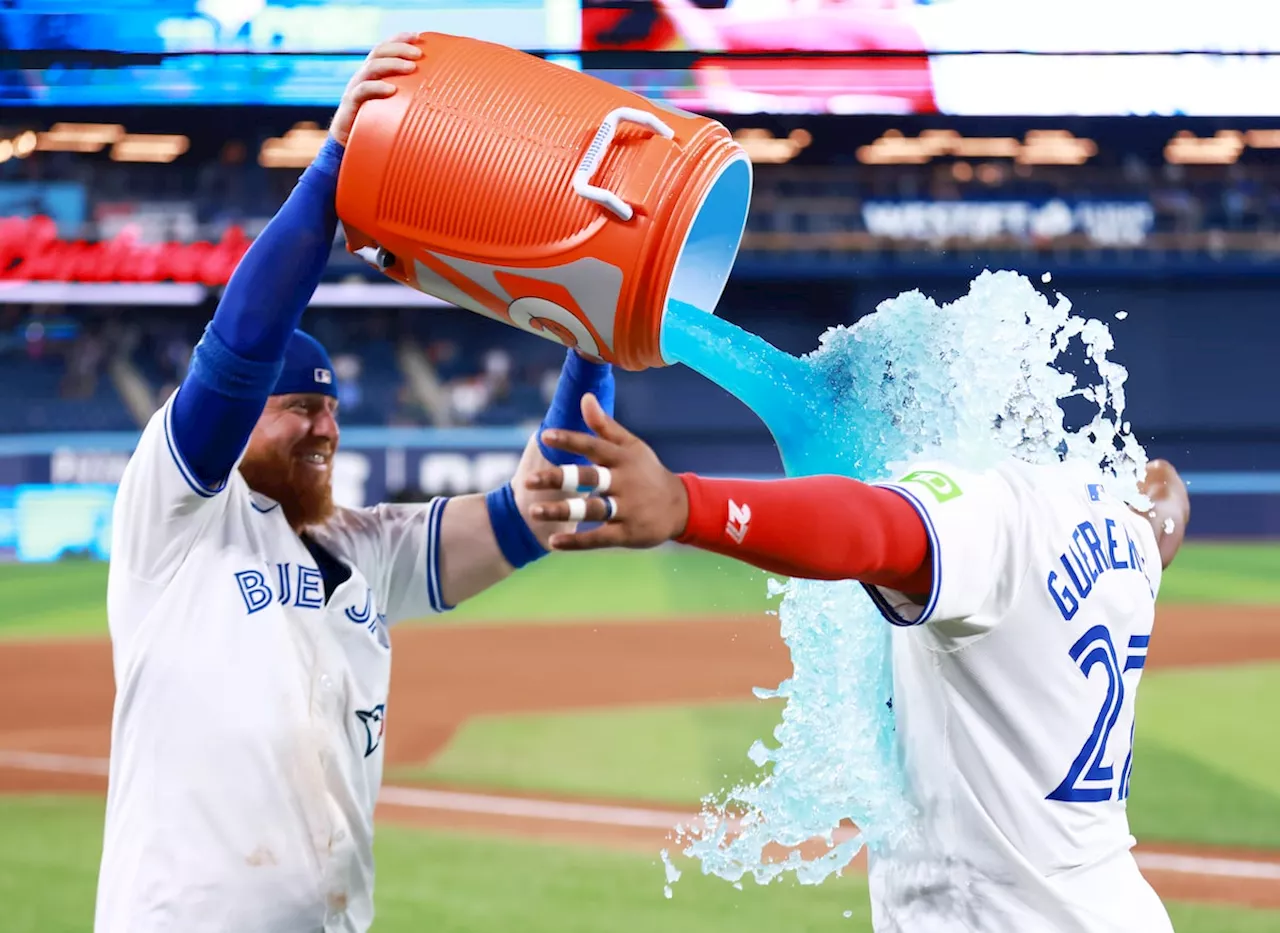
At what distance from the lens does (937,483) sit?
5.95 ft

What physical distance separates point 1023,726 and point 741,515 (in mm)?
666

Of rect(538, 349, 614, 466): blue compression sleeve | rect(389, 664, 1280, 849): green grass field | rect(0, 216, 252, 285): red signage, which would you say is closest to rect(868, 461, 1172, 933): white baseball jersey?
rect(538, 349, 614, 466): blue compression sleeve

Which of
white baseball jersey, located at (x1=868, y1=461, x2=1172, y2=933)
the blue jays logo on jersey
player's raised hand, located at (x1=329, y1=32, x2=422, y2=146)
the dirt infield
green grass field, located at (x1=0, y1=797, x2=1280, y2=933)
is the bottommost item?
the dirt infield

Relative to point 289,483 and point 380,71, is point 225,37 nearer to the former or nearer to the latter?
point 289,483

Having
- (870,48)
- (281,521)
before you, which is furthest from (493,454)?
(281,521)

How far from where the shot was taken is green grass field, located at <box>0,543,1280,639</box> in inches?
452

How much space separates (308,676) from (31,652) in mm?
8604

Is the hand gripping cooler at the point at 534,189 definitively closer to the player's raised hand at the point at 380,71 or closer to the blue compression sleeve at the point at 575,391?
the player's raised hand at the point at 380,71

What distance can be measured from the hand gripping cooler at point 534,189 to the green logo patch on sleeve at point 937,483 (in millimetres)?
455

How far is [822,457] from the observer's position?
7.03 ft

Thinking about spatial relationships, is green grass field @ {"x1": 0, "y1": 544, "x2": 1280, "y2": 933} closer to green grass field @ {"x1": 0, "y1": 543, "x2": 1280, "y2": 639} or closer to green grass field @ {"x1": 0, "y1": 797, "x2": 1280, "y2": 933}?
green grass field @ {"x1": 0, "y1": 797, "x2": 1280, "y2": 933}

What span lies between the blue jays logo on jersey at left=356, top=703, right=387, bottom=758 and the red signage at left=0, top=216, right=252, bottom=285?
19.0 metres

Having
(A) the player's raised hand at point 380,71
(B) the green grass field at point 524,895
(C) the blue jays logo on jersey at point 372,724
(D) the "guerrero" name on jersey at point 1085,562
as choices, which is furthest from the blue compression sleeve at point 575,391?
(B) the green grass field at point 524,895

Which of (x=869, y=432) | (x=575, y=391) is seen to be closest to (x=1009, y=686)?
(x=869, y=432)
